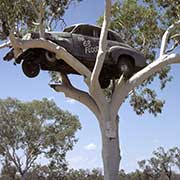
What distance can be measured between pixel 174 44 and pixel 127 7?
288 centimetres

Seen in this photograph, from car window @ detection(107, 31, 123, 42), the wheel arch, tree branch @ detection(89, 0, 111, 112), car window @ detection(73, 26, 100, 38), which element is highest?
car window @ detection(107, 31, 123, 42)

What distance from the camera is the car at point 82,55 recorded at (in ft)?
40.5

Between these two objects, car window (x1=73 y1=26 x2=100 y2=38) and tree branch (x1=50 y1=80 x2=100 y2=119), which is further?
car window (x1=73 y1=26 x2=100 y2=38)

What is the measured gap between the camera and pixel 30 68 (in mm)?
12625

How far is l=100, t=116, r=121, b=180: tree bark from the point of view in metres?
11.9

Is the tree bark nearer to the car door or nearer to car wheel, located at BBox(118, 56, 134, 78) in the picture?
car wheel, located at BBox(118, 56, 134, 78)

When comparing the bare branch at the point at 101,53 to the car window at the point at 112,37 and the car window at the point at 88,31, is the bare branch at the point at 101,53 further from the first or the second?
the car window at the point at 112,37

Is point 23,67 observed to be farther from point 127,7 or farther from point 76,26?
point 127,7

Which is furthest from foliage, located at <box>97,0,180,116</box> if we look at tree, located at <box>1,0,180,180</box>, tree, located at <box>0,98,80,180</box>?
tree, located at <box>0,98,80,180</box>

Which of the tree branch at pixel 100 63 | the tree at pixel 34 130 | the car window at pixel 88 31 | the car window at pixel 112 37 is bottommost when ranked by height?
the tree branch at pixel 100 63

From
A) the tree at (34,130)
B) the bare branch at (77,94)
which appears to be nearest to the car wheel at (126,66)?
the bare branch at (77,94)

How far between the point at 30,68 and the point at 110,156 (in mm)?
3538

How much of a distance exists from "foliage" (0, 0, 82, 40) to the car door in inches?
46.6

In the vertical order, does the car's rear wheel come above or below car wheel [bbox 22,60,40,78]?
above
